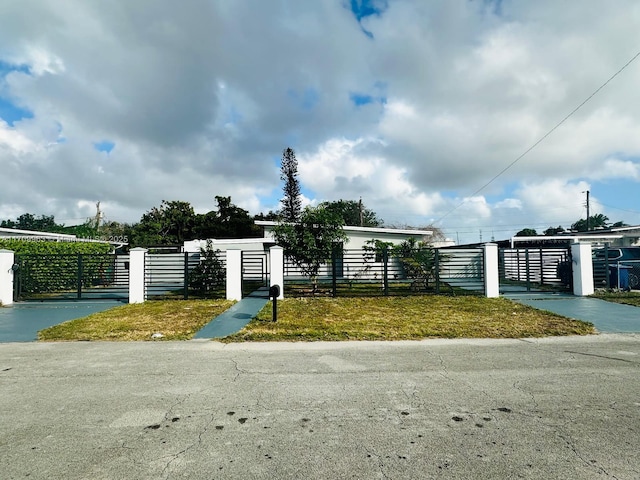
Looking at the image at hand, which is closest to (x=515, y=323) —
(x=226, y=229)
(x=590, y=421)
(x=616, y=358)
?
(x=616, y=358)

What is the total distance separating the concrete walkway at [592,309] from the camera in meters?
8.52

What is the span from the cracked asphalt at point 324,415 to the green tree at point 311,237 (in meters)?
8.13

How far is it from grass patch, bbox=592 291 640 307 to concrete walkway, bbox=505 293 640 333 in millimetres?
385

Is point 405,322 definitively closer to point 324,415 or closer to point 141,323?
point 324,415

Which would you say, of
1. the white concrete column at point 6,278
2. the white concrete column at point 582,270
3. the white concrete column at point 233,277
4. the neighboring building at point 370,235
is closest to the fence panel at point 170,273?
the white concrete column at point 233,277

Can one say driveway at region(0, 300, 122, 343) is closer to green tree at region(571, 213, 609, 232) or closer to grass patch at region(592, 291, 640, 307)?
grass patch at region(592, 291, 640, 307)

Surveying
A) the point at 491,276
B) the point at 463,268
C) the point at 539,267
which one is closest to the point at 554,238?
the point at 539,267

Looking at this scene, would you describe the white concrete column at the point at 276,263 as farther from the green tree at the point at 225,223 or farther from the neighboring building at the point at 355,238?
the green tree at the point at 225,223

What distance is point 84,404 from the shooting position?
4.23m

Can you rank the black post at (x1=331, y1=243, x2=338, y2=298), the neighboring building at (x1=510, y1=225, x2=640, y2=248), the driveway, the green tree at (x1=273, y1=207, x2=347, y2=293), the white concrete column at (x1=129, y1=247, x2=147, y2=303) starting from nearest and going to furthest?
the driveway < the white concrete column at (x1=129, y1=247, x2=147, y2=303) < the black post at (x1=331, y1=243, x2=338, y2=298) < the green tree at (x1=273, y1=207, x2=347, y2=293) < the neighboring building at (x1=510, y1=225, x2=640, y2=248)

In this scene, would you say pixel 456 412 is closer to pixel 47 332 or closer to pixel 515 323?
pixel 515 323

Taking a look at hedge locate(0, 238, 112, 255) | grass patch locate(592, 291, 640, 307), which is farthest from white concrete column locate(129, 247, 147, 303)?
grass patch locate(592, 291, 640, 307)

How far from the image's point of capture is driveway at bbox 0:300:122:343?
8.43 m

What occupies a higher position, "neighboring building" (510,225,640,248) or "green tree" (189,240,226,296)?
"neighboring building" (510,225,640,248)
